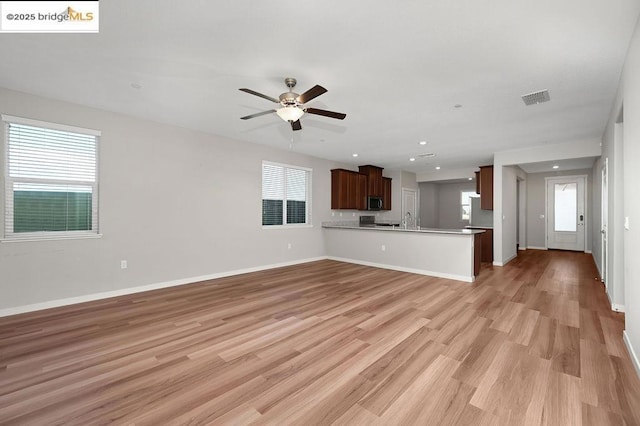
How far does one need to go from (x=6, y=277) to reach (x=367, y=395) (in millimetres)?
4290

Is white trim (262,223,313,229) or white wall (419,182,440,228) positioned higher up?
white wall (419,182,440,228)

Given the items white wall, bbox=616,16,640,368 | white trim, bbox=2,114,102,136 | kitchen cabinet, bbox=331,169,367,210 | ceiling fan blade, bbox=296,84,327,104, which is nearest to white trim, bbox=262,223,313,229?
kitchen cabinet, bbox=331,169,367,210

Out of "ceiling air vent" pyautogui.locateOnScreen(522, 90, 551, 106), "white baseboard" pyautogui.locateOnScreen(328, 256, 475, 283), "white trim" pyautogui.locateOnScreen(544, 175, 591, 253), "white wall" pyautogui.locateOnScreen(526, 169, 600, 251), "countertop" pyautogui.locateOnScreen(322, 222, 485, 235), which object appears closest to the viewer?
"ceiling air vent" pyautogui.locateOnScreen(522, 90, 551, 106)

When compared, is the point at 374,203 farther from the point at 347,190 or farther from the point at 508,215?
the point at 508,215

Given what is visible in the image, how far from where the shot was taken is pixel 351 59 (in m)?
2.61

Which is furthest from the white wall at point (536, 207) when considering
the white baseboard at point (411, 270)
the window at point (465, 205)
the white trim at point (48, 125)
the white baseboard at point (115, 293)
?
the white trim at point (48, 125)

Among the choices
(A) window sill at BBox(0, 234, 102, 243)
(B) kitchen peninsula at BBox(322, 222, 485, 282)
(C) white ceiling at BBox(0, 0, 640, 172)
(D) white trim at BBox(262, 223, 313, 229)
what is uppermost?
(C) white ceiling at BBox(0, 0, 640, 172)

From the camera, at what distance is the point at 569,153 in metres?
5.44

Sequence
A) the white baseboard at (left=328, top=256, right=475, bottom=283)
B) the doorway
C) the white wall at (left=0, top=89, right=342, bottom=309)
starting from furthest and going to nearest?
the doorway < the white baseboard at (left=328, top=256, right=475, bottom=283) < the white wall at (left=0, top=89, right=342, bottom=309)

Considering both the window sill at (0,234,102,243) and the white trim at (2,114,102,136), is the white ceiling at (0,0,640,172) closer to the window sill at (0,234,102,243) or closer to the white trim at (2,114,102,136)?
the white trim at (2,114,102,136)

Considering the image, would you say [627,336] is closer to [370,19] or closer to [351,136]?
[370,19]

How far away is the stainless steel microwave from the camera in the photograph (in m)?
8.28

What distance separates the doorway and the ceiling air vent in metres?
5.77

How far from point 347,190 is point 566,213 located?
269 inches
